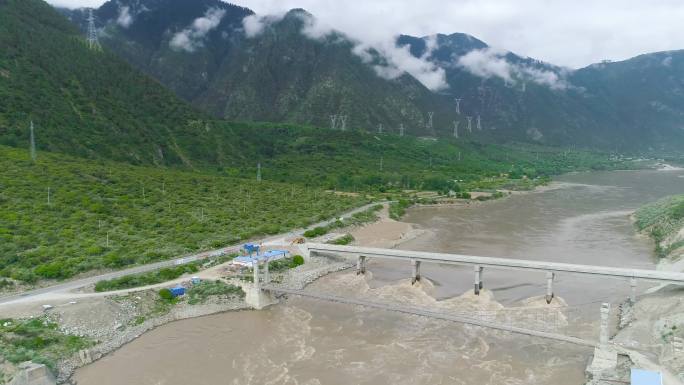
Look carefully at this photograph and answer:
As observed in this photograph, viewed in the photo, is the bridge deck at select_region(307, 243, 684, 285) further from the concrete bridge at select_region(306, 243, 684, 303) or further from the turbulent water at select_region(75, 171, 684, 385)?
the turbulent water at select_region(75, 171, 684, 385)

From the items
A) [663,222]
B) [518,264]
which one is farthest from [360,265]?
[663,222]

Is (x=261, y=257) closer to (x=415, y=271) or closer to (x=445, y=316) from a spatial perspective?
(x=415, y=271)

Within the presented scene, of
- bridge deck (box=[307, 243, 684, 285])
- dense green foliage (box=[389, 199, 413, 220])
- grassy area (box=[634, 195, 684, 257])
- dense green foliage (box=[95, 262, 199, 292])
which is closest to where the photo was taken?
bridge deck (box=[307, 243, 684, 285])

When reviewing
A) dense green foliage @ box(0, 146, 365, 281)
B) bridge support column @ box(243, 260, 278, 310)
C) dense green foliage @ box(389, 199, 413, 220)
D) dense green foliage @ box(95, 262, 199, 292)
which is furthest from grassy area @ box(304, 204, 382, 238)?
bridge support column @ box(243, 260, 278, 310)

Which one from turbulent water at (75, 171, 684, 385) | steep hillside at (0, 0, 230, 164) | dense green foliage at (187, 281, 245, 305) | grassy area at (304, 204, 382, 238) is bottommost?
turbulent water at (75, 171, 684, 385)

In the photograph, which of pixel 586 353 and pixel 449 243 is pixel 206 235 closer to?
pixel 449 243

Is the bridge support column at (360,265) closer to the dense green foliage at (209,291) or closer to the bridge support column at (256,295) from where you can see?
the bridge support column at (256,295)
